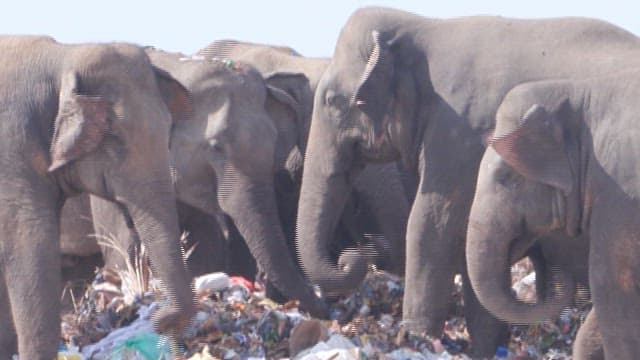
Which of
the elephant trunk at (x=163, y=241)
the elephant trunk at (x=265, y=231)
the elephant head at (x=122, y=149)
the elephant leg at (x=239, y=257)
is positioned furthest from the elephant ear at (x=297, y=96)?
the elephant trunk at (x=163, y=241)

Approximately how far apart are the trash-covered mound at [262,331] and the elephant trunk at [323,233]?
239 mm

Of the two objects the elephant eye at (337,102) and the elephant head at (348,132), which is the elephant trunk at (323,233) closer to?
the elephant head at (348,132)

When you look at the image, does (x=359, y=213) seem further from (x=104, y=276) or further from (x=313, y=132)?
(x=104, y=276)

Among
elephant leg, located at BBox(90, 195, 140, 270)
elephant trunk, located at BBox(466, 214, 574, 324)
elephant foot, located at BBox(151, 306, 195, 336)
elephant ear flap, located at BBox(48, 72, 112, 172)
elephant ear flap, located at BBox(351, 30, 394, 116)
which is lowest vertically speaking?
elephant leg, located at BBox(90, 195, 140, 270)

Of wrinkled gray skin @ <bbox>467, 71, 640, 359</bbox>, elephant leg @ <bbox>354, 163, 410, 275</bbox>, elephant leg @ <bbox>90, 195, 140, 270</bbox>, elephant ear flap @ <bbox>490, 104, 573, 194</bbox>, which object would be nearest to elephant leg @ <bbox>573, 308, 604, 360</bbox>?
wrinkled gray skin @ <bbox>467, 71, 640, 359</bbox>

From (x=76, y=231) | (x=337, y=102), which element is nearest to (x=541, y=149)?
(x=337, y=102)

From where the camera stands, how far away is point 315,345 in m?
13.8

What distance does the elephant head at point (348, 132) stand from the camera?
15.5m

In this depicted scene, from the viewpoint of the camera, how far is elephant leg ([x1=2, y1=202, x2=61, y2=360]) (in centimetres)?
1346

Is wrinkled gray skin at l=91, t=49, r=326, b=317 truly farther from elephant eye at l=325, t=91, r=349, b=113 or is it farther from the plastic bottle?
the plastic bottle

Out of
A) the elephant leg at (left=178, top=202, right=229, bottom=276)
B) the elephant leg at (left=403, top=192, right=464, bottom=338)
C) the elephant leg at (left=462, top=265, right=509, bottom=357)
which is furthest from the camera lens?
the elephant leg at (left=178, top=202, right=229, bottom=276)

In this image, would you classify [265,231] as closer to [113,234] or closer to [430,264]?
[113,234]

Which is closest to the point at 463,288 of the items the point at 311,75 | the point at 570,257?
the point at 570,257

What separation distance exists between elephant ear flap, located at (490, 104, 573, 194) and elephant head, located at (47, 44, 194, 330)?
6.34 ft
